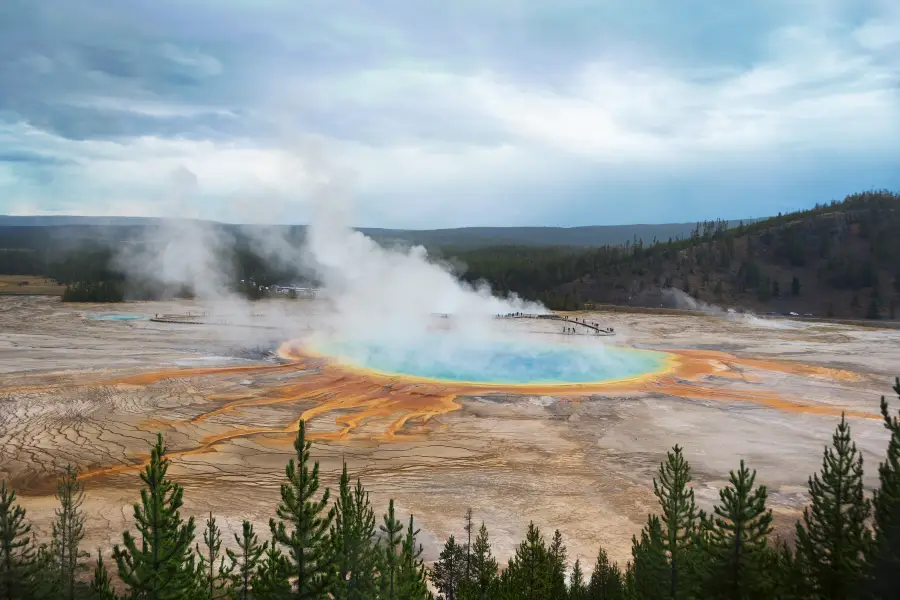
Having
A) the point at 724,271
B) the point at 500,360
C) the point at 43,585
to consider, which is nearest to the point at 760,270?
the point at 724,271

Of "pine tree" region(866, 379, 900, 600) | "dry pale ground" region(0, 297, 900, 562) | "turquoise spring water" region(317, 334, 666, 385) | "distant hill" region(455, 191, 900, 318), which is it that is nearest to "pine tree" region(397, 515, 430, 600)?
"dry pale ground" region(0, 297, 900, 562)

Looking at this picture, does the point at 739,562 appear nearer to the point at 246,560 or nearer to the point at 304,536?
the point at 304,536

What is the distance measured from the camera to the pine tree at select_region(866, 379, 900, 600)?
21.6ft

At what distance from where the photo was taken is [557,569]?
11977 millimetres

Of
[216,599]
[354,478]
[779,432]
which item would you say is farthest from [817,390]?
[216,599]

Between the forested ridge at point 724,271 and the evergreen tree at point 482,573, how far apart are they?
64666mm

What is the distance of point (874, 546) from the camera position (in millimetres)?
7102

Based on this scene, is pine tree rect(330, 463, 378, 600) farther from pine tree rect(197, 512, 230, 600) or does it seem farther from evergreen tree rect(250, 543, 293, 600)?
pine tree rect(197, 512, 230, 600)

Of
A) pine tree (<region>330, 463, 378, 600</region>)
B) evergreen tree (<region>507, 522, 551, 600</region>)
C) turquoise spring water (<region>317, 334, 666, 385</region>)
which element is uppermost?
pine tree (<region>330, 463, 378, 600</region>)

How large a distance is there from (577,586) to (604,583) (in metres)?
0.53

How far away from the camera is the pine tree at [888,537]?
6.59 metres

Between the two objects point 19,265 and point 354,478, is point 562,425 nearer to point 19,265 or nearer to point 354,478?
point 354,478

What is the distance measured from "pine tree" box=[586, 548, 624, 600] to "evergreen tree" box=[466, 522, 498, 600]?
1914 mm

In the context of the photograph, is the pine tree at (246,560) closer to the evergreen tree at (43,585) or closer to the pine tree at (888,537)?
the evergreen tree at (43,585)
